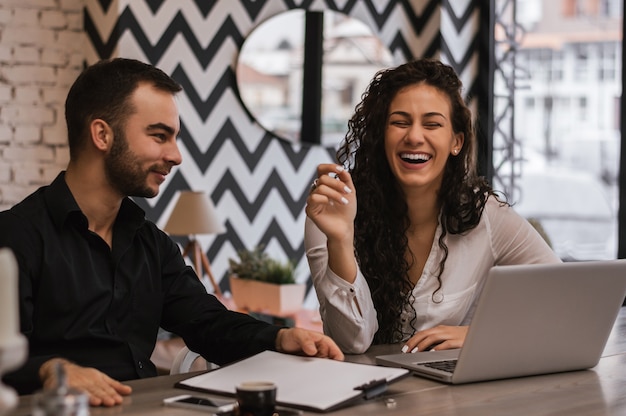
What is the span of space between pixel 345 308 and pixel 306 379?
48cm

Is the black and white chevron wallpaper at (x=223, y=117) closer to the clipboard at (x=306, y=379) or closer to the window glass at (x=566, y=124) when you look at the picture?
the window glass at (x=566, y=124)

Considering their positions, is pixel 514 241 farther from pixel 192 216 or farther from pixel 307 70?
pixel 307 70

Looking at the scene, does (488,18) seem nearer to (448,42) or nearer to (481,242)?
(448,42)

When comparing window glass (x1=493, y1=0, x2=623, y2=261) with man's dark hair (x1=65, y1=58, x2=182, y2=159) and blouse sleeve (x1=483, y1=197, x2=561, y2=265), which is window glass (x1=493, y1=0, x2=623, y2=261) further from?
man's dark hair (x1=65, y1=58, x2=182, y2=159)

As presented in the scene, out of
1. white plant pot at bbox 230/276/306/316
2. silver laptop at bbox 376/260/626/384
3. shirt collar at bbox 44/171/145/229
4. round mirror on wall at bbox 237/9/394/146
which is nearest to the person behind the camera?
silver laptop at bbox 376/260/626/384

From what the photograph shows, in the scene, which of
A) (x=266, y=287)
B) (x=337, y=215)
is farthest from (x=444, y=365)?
(x=266, y=287)

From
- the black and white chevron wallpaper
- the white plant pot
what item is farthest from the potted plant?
the black and white chevron wallpaper

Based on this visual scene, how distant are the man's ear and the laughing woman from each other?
50cm

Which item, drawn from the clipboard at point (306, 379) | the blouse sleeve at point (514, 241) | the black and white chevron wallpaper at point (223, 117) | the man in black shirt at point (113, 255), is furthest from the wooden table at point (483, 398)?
the black and white chevron wallpaper at point (223, 117)

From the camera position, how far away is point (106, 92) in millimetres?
2025

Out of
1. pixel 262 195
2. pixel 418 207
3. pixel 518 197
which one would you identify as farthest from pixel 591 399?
pixel 518 197

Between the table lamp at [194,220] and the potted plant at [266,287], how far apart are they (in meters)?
0.17

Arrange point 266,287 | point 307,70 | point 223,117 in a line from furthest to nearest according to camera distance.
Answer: point 307,70 < point 223,117 < point 266,287

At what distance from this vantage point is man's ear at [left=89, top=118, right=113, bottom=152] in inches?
79.0
